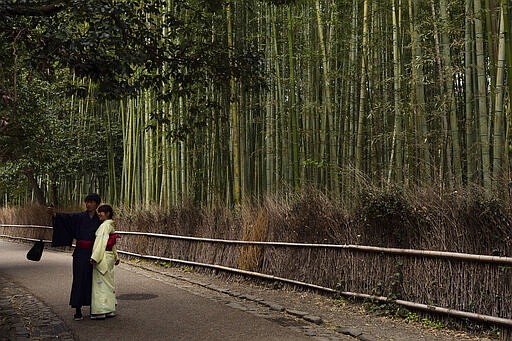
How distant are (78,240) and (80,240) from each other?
3cm

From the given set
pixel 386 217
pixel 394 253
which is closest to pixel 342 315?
pixel 394 253

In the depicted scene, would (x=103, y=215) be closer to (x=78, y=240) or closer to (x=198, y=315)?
(x=78, y=240)

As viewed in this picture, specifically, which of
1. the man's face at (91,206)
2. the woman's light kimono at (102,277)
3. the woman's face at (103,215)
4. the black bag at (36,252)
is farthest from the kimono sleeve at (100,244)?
the black bag at (36,252)

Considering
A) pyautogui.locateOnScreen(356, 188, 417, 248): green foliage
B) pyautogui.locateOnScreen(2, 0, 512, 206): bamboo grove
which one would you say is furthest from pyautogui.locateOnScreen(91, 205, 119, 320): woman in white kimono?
pyautogui.locateOnScreen(2, 0, 512, 206): bamboo grove

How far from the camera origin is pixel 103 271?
5902 mm

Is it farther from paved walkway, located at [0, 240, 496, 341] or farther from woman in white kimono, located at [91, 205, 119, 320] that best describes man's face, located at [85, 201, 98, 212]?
paved walkway, located at [0, 240, 496, 341]

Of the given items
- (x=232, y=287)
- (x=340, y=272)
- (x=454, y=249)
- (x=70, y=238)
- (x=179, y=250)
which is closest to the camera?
(x=454, y=249)

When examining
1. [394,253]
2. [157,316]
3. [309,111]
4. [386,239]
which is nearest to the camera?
[394,253]

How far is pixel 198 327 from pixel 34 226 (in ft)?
47.8

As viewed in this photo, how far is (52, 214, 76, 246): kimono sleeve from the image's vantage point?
6016 millimetres

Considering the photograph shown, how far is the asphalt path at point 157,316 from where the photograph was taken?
16.6 ft

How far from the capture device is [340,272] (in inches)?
263

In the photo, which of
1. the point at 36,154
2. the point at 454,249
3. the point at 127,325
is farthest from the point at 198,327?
the point at 36,154

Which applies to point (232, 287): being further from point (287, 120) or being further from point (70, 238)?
point (287, 120)
